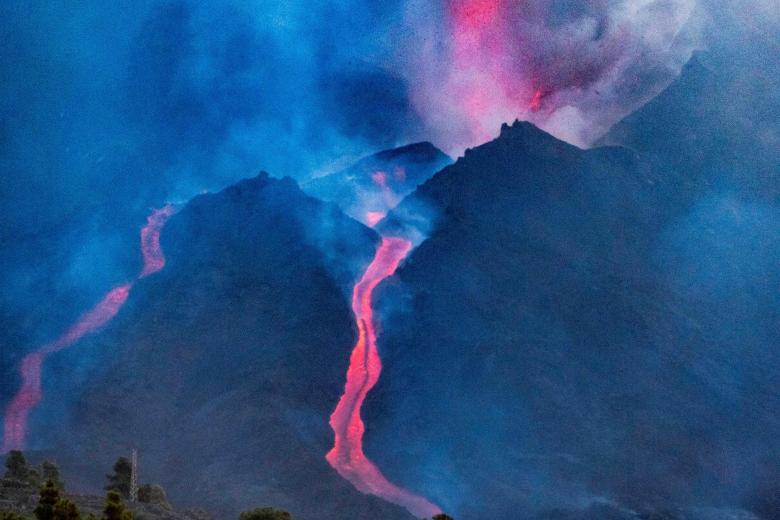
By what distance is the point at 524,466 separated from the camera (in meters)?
55.5

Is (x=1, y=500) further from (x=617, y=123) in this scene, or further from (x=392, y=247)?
(x=617, y=123)

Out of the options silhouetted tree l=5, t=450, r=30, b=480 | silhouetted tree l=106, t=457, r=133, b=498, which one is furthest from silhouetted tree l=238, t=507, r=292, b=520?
silhouetted tree l=5, t=450, r=30, b=480

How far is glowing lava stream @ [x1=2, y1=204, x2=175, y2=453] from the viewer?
6034cm

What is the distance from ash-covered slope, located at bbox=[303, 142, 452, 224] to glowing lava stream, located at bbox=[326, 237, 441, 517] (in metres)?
7.27

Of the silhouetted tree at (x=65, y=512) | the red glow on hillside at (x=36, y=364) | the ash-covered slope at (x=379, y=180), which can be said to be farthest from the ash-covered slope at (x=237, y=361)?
the silhouetted tree at (x=65, y=512)

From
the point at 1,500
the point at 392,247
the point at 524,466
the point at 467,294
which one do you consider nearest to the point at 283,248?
the point at 392,247

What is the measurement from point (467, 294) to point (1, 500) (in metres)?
39.7

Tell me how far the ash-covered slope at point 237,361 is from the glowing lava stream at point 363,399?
1.04 m

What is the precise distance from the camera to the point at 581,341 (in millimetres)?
64750

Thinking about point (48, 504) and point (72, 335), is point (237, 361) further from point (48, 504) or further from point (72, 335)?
point (48, 504)

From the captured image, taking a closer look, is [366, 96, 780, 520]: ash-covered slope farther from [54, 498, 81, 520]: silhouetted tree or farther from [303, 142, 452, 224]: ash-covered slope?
[54, 498, 81, 520]: silhouetted tree

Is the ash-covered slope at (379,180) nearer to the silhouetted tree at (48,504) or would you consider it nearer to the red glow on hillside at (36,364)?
the red glow on hillside at (36,364)

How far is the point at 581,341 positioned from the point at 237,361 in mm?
23748

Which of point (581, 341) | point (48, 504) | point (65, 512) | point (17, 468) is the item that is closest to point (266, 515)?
point (48, 504)
